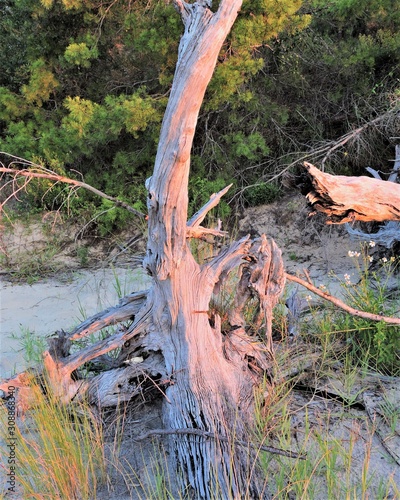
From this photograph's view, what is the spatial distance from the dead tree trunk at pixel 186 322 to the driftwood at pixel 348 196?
569 millimetres

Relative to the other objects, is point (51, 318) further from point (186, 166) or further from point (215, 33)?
point (215, 33)

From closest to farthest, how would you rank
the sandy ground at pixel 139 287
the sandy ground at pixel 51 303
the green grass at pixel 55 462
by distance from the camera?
the green grass at pixel 55 462 < the sandy ground at pixel 139 287 < the sandy ground at pixel 51 303

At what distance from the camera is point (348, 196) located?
2.52 m

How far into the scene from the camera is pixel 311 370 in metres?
3.05

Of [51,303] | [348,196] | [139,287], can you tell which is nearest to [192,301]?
[348,196]

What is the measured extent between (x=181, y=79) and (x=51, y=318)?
8.91ft

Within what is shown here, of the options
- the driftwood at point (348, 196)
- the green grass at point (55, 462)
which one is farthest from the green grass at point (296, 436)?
the driftwood at point (348, 196)

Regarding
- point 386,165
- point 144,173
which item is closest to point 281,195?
point 386,165

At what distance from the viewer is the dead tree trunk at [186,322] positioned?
2.42 metres

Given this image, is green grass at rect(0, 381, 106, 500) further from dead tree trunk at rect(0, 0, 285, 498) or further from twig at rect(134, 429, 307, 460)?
dead tree trunk at rect(0, 0, 285, 498)

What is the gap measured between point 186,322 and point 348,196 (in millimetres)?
1140

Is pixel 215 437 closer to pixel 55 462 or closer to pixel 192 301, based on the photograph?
Answer: pixel 55 462

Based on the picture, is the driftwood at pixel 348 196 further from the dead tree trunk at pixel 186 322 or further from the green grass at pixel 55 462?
the green grass at pixel 55 462

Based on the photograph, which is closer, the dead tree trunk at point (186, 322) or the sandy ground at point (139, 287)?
the dead tree trunk at point (186, 322)
